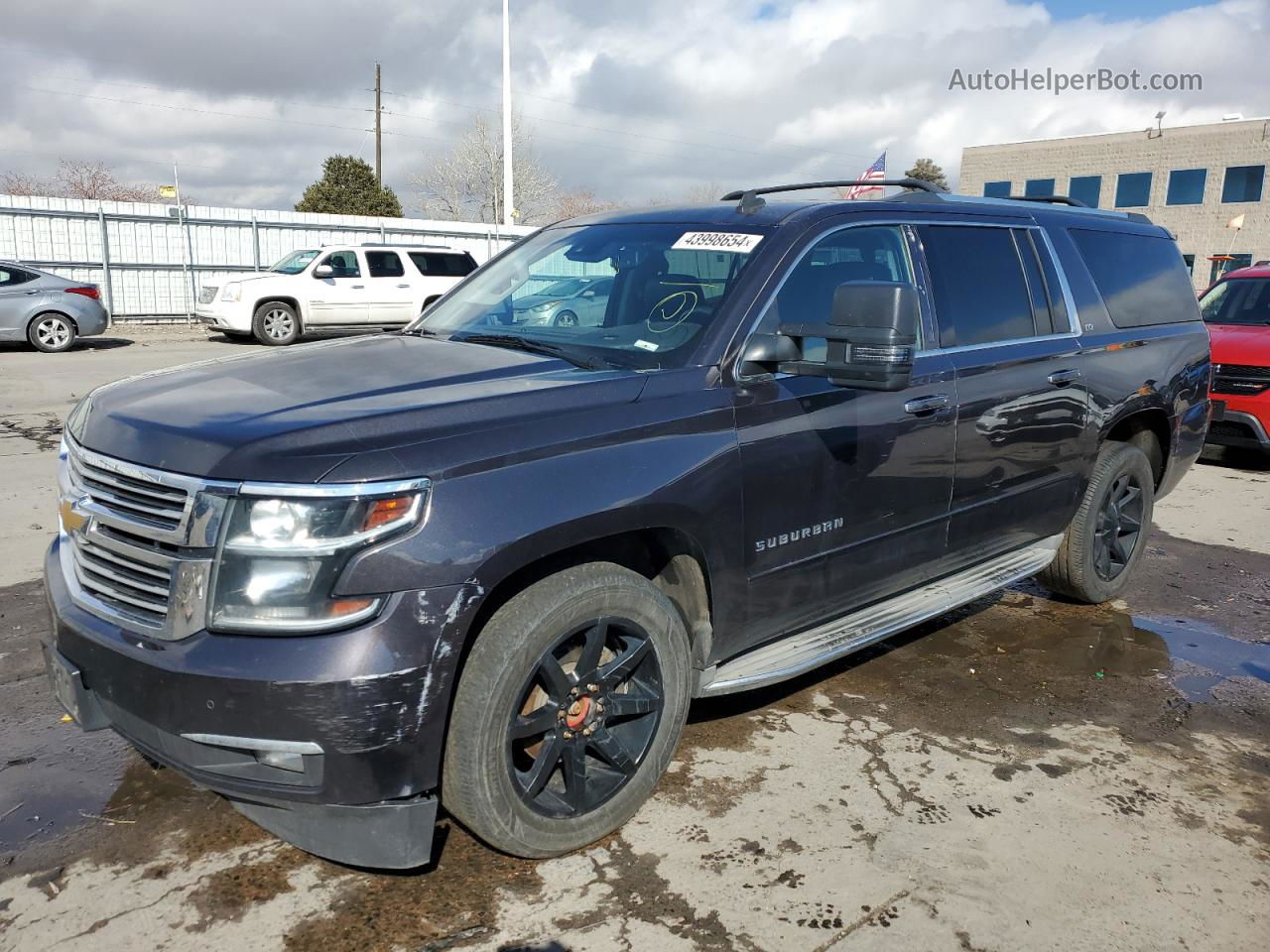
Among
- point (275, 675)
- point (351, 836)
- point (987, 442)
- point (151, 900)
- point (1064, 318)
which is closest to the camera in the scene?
point (275, 675)

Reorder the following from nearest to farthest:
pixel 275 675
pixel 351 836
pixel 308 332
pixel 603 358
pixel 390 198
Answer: pixel 275 675 < pixel 351 836 < pixel 603 358 < pixel 308 332 < pixel 390 198

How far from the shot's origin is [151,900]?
265cm

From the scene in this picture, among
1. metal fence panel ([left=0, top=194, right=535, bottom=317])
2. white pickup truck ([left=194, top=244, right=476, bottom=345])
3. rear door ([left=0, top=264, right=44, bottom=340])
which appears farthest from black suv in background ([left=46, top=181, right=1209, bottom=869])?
metal fence panel ([left=0, top=194, right=535, bottom=317])

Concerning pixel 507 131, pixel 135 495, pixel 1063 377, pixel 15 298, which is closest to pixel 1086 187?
pixel 507 131

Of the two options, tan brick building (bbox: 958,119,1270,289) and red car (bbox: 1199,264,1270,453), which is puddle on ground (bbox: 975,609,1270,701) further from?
tan brick building (bbox: 958,119,1270,289)

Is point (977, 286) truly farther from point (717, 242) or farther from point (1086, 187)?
point (1086, 187)

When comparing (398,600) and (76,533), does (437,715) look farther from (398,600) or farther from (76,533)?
(76,533)

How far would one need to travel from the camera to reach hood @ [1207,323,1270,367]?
857 centimetres

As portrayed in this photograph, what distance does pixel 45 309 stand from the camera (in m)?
16.1

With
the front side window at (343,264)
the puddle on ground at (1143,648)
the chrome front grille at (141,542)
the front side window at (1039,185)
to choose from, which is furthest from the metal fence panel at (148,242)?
the front side window at (1039,185)

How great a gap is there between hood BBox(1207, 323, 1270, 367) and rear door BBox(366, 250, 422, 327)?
45.0 ft

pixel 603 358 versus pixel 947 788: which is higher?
pixel 603 358

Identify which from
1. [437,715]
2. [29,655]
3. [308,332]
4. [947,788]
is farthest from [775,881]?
[308,332]

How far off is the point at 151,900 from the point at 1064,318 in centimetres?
421
